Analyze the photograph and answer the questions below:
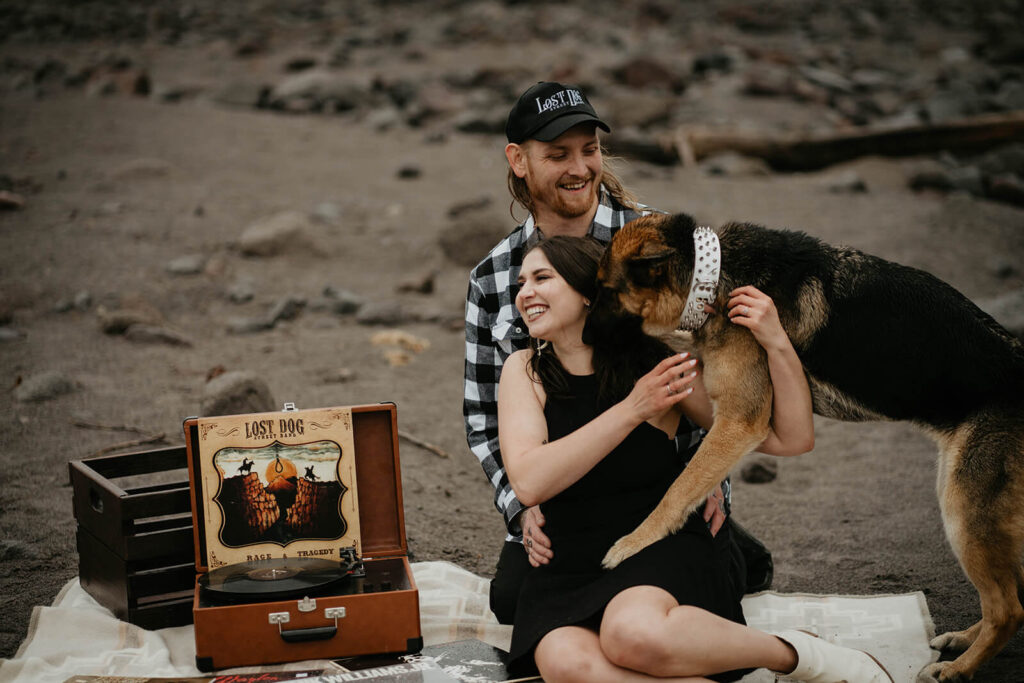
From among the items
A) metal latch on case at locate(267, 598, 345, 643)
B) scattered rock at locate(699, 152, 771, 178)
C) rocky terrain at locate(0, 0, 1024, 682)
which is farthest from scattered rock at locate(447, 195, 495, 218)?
metal latch on case at locate(267, 598, 345, 643)

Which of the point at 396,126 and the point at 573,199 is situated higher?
the point at 396,126

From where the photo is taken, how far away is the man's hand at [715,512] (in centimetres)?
396

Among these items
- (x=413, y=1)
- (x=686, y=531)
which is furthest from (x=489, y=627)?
(x=413, y=1)

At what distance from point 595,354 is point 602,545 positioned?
75 centimetres

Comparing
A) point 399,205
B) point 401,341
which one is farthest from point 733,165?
point 401,341

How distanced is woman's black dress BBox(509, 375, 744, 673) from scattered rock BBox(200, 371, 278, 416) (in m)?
3.27

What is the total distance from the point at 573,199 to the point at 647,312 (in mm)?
638

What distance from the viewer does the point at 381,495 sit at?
4262 mm

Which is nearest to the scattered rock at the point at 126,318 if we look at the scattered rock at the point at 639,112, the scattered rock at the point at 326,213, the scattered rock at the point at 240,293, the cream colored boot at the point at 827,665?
the scattered rock at the point at 240,293

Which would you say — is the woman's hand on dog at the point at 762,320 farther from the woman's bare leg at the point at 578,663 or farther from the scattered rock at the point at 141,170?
the scattered rock at the point at 141,170

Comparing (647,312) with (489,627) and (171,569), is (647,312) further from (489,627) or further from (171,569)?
(171,569)

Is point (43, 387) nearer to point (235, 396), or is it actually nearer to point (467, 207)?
point (235, 396)

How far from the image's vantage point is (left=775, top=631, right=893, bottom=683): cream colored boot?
3.40 meters

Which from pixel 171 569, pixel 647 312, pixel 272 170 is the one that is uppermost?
pixel 272 170
